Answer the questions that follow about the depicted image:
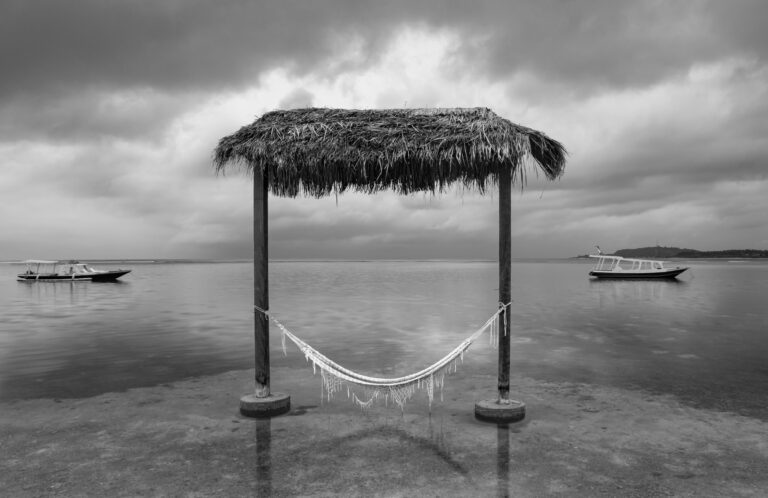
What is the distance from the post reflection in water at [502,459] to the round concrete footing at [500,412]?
0.42 feet

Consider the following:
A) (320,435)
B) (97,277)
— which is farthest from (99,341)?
(97,277)

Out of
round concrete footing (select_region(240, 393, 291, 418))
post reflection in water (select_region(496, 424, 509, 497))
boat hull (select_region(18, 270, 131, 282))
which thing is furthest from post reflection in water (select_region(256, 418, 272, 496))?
boat hull (select_region(18, 270, 131, 282))

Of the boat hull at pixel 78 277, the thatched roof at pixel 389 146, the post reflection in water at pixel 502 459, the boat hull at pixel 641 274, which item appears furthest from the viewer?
the boat hull at pixel 78 277

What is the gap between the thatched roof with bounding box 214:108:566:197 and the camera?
→ 5.90 metres

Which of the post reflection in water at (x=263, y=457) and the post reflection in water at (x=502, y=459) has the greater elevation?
the post reflection in water at (x=502, y=459)

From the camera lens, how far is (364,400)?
7.18 metres

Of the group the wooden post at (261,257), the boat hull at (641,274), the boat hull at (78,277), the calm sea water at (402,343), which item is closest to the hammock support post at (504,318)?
the wooden post at (261,257)

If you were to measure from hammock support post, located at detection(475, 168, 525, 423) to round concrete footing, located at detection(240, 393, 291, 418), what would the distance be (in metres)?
2.36

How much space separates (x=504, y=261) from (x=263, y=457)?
3.33m

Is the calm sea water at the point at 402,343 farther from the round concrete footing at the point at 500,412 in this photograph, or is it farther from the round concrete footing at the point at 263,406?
the round concrete footing at the point at 263,406

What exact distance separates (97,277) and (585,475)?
50.0 metres

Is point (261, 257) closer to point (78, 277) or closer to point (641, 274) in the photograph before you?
point (78, 277)

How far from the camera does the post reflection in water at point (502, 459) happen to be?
4281 mm

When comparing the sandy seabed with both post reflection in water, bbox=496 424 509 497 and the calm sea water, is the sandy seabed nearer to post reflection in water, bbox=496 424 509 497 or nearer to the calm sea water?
post reflection in water, bbox=496 424 509 497
